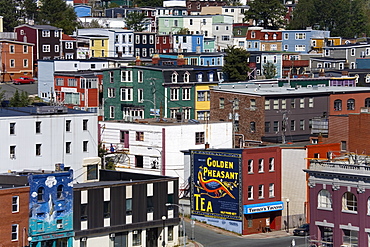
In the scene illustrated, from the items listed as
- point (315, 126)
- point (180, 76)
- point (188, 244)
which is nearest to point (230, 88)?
point (180, 76)

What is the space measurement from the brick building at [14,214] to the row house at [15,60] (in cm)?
9231

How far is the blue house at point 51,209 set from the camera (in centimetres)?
7781

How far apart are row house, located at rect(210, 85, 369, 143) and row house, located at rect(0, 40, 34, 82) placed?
52.3 meters

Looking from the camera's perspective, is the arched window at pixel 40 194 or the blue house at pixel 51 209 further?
the arched window at pixel 40 194

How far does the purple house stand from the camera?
74500 millimetres

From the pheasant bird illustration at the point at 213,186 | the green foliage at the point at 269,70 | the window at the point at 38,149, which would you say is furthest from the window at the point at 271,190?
the green foliage at the point at 269,70

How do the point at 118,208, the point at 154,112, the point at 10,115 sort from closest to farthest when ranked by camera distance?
the point at 118,208 < the point at 10,115 < the point at 154,112

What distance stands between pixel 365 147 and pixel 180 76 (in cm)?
3762

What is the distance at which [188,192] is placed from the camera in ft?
333

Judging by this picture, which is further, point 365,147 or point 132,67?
point 132,67

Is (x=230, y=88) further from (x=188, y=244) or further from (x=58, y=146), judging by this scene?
(x=188, y=244)

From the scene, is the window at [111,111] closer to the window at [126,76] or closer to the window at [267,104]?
the window at [126,76]

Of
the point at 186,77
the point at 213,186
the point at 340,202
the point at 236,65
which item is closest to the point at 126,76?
the point at 186,77

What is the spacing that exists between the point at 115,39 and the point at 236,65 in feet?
104
